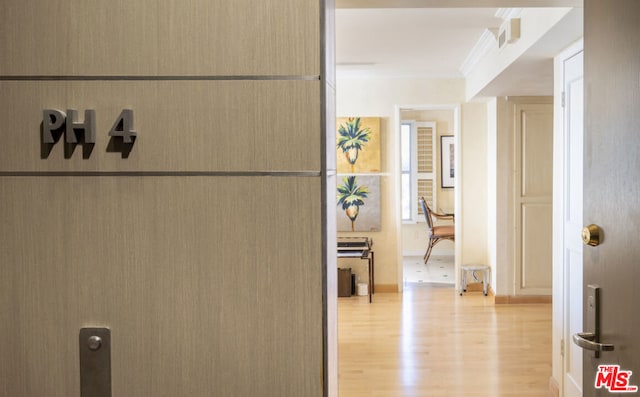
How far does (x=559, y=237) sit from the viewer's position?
13.0 feet

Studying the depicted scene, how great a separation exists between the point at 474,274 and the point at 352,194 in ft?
5.60

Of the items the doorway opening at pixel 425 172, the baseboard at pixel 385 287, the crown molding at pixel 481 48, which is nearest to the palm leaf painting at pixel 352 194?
the baseboard at pixel 385 287

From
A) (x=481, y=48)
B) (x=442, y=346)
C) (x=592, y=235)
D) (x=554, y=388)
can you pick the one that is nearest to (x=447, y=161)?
(x=481, y=48)

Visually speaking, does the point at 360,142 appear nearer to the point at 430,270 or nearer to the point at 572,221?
the point at 430,270

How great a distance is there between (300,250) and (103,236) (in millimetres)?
489

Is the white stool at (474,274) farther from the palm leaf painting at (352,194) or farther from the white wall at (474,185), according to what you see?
the palm leaf painting at (352,194)

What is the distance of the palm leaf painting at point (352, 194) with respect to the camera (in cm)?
715

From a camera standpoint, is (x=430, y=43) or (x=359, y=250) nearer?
(x=430, y=43)

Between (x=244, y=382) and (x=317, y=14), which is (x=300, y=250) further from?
(x=317, y=14)

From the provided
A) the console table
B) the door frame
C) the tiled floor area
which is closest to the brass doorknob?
the door frame

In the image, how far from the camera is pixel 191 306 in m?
1.52

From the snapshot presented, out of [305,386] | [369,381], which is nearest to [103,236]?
[305,386]
